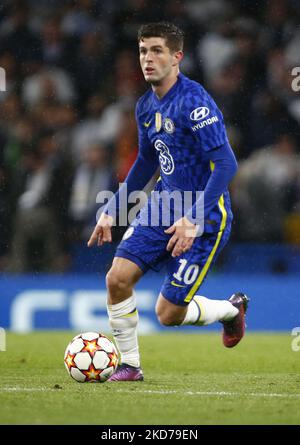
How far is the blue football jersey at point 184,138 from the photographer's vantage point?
6.12m

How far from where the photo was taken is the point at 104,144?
37.0 feet

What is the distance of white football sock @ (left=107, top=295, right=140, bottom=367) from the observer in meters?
6.24

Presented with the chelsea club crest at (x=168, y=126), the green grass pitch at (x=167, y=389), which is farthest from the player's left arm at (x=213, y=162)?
the green grass pitch at (x=167, y=389)

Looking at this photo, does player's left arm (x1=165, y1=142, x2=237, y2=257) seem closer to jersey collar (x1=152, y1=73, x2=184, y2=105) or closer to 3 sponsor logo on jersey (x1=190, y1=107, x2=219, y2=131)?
3 sponsor logo on jersey (x1=190, y1=107, x2=219, y2=131)

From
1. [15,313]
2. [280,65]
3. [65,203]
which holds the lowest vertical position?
[15,313]

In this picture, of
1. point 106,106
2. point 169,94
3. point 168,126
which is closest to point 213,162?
point 168,126

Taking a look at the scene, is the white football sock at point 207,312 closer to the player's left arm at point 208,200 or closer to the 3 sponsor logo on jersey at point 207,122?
the player's left arm at point 208,200

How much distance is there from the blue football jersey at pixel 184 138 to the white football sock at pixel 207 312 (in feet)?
2.11

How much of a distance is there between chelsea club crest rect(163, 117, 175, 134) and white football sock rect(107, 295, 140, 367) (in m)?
1.06

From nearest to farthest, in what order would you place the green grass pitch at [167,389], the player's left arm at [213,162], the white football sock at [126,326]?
the green grass pitch at [167,389] → the player's left arm at [213,162] → the white football sock at [126,326]
